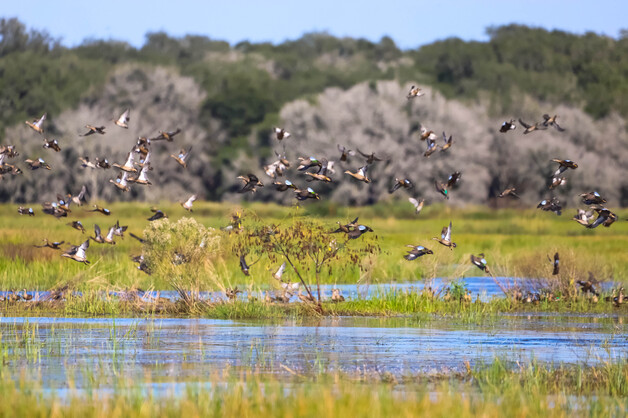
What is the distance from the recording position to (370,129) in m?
104

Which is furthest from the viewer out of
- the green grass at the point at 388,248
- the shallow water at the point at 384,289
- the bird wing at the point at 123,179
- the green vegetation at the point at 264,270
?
the green grass at the point at 388,248

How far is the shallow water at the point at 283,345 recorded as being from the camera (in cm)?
1811

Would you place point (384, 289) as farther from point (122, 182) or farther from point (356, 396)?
point (356, 396)

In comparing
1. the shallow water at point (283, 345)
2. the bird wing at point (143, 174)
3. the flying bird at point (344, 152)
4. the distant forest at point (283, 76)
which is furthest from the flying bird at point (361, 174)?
the distant forest at point (283, 76)

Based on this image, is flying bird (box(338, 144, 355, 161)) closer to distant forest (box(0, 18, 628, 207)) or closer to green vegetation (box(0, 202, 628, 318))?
green vegetation (box(0, 202, 628, 318))

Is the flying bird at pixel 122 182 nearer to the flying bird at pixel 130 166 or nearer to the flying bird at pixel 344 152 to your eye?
the flying bird at pixel 130 166

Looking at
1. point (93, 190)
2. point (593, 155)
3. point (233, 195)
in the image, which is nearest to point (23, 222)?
point (93, 190)

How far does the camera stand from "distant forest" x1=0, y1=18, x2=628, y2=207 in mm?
113125

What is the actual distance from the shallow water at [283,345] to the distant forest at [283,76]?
3178 inches

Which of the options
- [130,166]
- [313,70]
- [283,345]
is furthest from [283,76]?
[283,345]

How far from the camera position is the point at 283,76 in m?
152

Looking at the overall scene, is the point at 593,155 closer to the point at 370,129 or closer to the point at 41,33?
the point at 370,129

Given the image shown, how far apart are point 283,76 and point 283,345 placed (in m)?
132

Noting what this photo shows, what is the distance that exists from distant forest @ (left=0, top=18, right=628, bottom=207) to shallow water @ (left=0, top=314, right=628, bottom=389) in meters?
80.7
